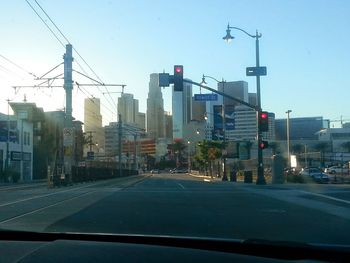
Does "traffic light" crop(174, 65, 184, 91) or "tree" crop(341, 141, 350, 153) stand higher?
"traffic light" crop(174, 65, 184, 91)

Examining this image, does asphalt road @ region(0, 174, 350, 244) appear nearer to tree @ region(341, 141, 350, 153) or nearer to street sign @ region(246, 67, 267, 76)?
street sign @ region(246, 67, 267, 76)

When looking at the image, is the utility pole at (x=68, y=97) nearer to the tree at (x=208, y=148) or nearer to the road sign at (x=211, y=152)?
the road sign at (x=211, y=152)

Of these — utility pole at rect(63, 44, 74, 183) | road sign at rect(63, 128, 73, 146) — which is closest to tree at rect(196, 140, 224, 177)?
utility pole at rect(63, 44, 74, 183)

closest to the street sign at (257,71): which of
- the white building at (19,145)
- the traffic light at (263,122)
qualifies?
the traffic light at (263,122)

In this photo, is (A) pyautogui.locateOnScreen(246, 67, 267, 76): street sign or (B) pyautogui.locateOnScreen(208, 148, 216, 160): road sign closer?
(A) pyautogui.locateOnScreen(246, 67, 267, 76): street sign

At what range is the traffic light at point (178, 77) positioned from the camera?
104 ft

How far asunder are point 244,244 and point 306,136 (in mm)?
188054

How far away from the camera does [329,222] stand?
13.9 metres

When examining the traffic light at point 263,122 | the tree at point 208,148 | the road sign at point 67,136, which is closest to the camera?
the traffic light at point 263,122

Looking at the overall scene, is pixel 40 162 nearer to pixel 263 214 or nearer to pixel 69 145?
pixel 69 145

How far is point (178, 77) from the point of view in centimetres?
3178

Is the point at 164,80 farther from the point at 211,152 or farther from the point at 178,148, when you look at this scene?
the point at 178,148

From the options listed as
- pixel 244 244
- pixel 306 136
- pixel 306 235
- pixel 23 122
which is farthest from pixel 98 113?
pixel 306 136

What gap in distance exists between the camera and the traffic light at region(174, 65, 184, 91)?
31.6 metres
